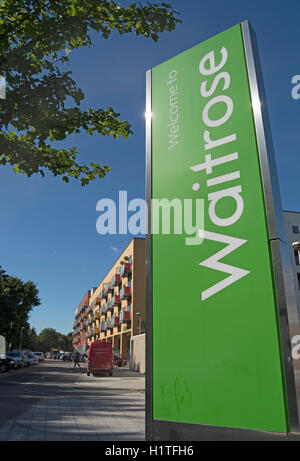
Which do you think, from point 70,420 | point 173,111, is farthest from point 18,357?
point 173,111

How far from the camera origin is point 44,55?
7422 millimetres

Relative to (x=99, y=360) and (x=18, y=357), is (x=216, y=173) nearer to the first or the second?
(x=99, y=360)

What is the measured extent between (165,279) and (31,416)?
5.97 meters

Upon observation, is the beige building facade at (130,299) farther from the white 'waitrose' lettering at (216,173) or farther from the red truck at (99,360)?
the white 'waitrose' lettering at (216,173)

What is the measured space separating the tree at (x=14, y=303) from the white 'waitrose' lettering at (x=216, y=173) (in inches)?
1498

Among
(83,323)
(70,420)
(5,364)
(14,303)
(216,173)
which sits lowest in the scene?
(70,420)

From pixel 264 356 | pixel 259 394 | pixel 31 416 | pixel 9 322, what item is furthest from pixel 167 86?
pixel 9 322

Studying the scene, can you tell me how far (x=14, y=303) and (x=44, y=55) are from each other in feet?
127

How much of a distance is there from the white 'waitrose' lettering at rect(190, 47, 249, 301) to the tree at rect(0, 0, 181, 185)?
3358 mm

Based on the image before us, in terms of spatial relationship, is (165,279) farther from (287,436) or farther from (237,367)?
(287,436)

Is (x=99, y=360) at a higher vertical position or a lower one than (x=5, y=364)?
higher

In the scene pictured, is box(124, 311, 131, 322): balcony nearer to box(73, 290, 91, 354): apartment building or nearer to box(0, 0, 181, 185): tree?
box(0, 0, 181, 185): tree

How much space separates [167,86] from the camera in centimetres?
426

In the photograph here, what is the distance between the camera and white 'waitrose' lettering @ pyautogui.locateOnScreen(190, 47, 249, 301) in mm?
3227
